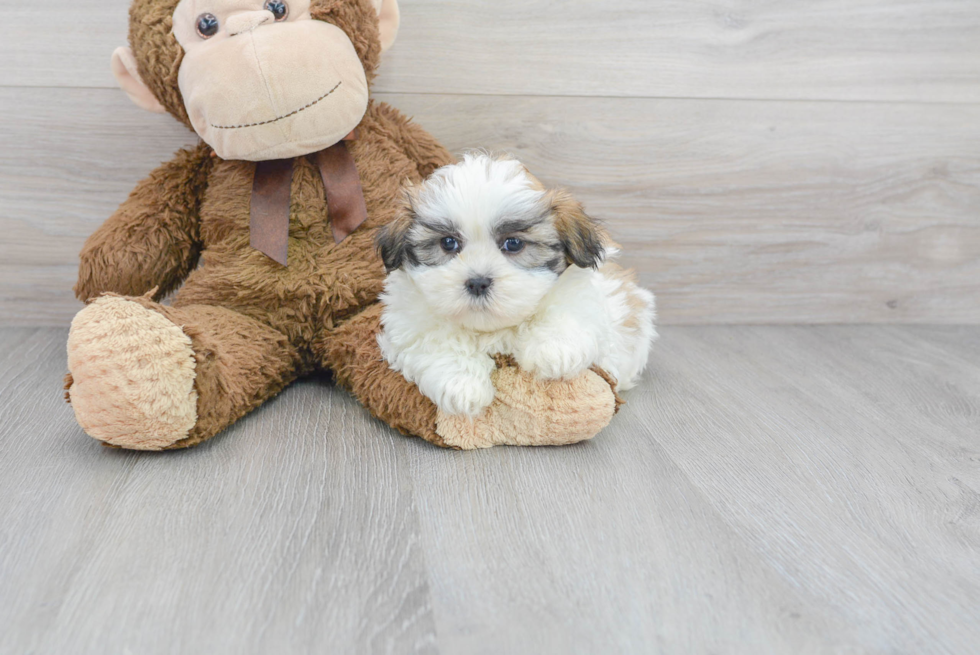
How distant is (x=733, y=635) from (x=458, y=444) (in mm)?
524

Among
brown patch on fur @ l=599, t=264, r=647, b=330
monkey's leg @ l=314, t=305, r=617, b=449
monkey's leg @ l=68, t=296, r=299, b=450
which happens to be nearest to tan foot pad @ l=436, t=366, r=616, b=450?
A: monkey's leg @ l=314, t=305, r=617, b=449

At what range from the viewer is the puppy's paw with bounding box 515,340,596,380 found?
1125 millimetres

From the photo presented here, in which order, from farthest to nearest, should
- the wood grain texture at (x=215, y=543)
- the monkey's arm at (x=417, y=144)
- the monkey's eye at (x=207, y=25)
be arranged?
the monkey's arm at (x=417, y=144)
the monkey's eye at (x=207, y=25)
the wood grain texture at (x=215, y=543)

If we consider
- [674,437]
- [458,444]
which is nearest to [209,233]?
[458,444]

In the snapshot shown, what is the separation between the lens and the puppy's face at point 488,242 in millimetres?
1079

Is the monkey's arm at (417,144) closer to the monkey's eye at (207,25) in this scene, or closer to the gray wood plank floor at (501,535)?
the monkey's eye at (207,25)

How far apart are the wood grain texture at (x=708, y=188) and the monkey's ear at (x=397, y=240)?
2.08 ft

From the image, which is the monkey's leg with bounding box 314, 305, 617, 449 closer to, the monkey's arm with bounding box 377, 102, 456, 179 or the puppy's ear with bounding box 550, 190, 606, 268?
the puppy's ear with bounding box 550, 190, 606, 268

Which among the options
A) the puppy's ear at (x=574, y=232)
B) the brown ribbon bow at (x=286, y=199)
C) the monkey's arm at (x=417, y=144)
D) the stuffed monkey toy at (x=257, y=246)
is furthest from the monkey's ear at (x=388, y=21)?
the puppy's ear at (x=574, y=232)

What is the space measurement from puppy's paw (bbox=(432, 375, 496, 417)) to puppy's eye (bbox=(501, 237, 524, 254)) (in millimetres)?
200

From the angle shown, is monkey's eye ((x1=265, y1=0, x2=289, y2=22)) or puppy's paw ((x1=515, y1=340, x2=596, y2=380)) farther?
monkey's eye ((x1=265, y1=0, x2=289, y2=22))

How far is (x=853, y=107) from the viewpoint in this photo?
1828 millimetres

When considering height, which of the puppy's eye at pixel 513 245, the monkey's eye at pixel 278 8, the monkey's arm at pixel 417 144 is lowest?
the monkey's arm at pixel 417 144

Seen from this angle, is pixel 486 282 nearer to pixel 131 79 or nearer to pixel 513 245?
pixel 513 245
